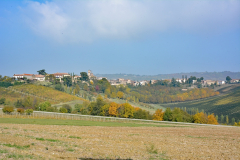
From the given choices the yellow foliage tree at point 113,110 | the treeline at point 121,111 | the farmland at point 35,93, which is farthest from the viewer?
the farmland at point 35,93

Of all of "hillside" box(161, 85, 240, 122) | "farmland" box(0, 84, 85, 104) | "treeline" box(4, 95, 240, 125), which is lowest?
"hillside" box(161, 85, 240, 122)

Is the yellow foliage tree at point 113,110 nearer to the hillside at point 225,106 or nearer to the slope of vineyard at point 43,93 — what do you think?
the slope of vineyard at point 43,93

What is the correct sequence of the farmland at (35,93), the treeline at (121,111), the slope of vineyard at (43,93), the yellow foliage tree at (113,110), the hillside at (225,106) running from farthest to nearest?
1. the hillside at (225,106)
2. the slope of vineyard at (43,93)
3. the farmland at (35,93)
4. the yellow foliage tree at (113,110)
5. the treeline at (121,111)

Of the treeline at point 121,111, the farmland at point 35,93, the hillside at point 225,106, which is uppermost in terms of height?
the farmland at point 35,93

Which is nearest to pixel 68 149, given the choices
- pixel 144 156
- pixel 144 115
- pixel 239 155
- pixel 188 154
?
pixel 144 156

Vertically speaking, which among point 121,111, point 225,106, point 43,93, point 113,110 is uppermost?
point 43,93

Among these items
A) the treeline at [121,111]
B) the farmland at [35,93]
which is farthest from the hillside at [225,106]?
the farmland at [35,93]

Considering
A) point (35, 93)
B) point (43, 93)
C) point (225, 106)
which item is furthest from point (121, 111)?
point (225, 106)

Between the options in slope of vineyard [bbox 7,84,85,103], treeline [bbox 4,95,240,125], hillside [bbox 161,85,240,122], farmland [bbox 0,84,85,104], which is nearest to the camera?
treeline [bbox 4,95,240,125]

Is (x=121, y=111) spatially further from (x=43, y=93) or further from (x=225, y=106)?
(x=225, y=106)

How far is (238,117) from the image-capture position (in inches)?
4990

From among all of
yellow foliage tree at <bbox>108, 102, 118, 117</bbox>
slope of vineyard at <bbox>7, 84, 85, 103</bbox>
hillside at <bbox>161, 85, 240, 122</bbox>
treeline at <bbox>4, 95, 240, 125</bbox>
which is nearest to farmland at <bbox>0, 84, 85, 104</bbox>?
slope of vineyard at <bbox>7, 84, 85, 103</bbox>

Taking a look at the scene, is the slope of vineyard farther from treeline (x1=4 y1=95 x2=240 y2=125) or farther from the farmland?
treeline (x1=4 y1=95 x2=240 y2=125)

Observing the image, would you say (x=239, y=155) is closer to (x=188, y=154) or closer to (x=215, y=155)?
(x=215, y=155)
